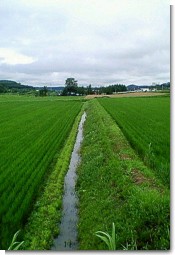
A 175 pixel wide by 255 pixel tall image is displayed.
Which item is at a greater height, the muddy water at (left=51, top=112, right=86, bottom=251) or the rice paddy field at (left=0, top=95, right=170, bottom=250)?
the rice paddy field at (left=0, top=95, right=170, bottom=250)

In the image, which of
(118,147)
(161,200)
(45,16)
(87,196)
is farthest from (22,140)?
(161,200)

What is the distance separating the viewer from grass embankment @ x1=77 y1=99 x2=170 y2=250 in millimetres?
3715

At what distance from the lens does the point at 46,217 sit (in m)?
4.75

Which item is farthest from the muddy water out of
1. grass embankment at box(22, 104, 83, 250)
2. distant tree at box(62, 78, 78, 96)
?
distant tree at box(62, 78, 78, 96)

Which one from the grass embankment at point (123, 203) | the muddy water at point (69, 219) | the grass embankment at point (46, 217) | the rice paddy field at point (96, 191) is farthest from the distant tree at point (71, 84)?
the grass embankment at point (46, 217)

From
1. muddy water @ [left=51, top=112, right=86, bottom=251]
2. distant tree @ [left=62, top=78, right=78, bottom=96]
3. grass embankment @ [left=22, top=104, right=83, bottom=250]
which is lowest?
muddy water @ [left=51, top=112, right=86, bottom=251]

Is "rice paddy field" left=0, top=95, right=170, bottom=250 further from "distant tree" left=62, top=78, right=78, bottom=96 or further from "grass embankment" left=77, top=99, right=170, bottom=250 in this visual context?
"distant tree" left=62, top=78, right=78, bottom=96

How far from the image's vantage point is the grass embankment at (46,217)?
13.2 feet

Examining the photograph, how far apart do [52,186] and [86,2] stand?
3.31 meters

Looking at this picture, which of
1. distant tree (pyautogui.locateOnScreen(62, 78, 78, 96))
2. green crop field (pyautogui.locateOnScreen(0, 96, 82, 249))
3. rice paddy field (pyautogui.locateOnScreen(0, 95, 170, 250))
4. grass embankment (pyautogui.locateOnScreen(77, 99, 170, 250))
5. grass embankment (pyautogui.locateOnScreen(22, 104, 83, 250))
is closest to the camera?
grass embankment (pyautogui.locateOnScreen(77, 99, 170, 250))

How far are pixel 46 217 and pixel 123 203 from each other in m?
1.13

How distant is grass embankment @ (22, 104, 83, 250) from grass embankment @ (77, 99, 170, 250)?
369 mm

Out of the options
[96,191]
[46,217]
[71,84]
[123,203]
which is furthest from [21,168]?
[71,84]

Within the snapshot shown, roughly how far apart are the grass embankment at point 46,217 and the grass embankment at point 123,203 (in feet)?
1.21
